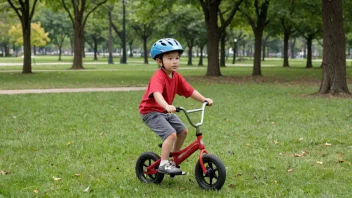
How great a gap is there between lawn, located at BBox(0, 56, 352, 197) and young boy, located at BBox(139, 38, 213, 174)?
1.69ft

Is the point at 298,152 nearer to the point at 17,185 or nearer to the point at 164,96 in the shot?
the point at 164,96

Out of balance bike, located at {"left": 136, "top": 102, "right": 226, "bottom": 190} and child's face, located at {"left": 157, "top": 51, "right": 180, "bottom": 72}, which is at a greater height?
child's face, located at {"left": 157, "top": 51, "right": 180, "bottom": 72}

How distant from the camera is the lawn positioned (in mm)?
5297

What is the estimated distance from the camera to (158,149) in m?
7.53

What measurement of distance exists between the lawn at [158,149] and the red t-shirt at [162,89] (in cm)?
91

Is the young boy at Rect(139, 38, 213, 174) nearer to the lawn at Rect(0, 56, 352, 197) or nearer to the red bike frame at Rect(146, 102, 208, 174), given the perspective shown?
the red bike frame at Rect(146, 102, 208, 174)

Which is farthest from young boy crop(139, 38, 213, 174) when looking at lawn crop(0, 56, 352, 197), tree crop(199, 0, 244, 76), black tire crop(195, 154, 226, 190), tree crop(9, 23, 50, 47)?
tree crop(9, 23, 50, 47)

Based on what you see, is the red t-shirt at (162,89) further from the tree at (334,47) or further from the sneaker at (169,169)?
the tree at (334,47)

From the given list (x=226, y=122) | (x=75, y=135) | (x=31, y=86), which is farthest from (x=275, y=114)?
(x=31, y=86)

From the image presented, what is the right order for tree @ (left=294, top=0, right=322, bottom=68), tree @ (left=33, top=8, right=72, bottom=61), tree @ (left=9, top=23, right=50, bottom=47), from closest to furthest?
tree @ (left=294, top=0, right=322, bottom=68), tree @ (left=9, top=23, right=50, bottom=47), tree @ (left=33, top=8, right=72, bottom=61)

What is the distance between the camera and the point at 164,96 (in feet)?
17.1

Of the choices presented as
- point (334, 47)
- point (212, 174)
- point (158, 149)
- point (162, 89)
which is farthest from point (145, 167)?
point (334, 47)

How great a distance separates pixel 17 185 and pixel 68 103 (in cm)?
804

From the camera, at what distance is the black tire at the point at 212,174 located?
4984 mm
